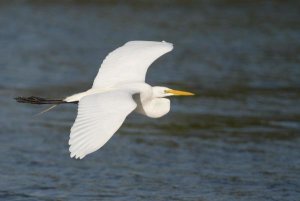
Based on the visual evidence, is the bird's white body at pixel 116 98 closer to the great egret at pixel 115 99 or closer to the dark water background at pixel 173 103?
the great egret at pixel 115 99

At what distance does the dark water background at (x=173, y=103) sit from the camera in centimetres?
844

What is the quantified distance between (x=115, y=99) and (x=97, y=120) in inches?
16.6

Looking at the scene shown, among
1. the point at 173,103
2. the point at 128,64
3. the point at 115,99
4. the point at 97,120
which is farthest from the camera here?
the point at 173,103

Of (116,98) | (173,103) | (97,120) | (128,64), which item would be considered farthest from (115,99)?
(173,103)

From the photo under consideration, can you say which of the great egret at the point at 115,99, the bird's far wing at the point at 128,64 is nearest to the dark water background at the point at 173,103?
the great egret at the point at 115,99

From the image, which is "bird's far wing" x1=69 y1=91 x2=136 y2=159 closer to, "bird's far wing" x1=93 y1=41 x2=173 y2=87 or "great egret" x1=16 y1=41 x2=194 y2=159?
"great egret" x1=16 y1=41 x2=194 y2=159

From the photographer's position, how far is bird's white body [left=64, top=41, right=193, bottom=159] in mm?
5902

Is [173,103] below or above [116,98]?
above

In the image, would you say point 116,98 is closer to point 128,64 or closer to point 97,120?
point 97,120

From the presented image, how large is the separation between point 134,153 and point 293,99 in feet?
11.1

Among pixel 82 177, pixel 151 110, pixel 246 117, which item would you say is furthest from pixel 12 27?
pixel 151 110

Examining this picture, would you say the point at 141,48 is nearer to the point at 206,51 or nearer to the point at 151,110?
the point at 151,110

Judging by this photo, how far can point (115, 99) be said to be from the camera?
654 centimetres

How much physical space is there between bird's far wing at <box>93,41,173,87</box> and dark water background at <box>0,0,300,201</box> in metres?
1.05
